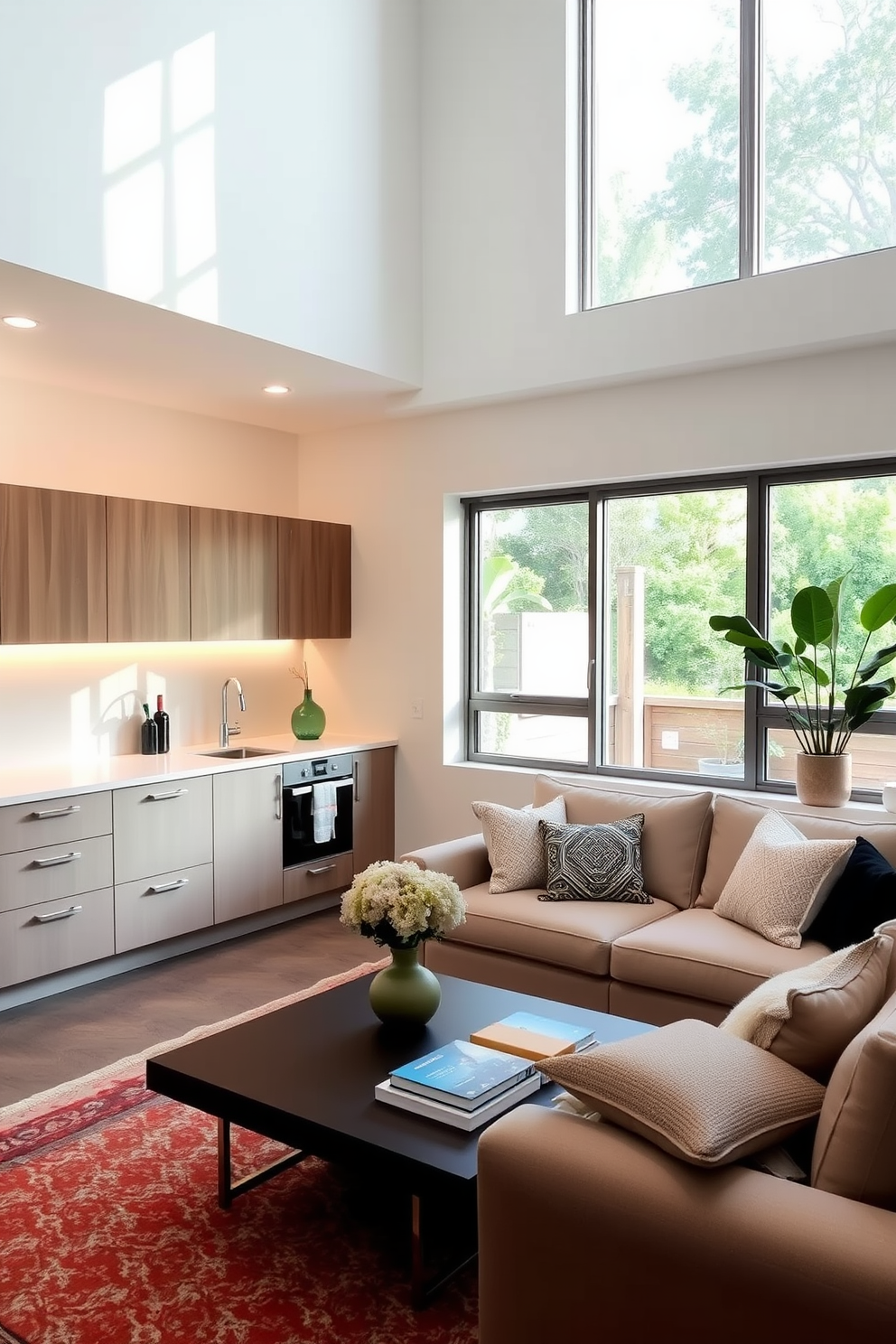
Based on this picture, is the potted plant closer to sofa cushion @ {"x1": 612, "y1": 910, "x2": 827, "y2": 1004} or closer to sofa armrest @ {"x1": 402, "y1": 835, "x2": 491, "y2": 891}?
sofa cushion @ {"x1": 612, "y1": 910, "x2": 827, "y2": 1004}

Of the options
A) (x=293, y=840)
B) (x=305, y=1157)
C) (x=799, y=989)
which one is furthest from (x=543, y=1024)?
(x=293, y=840)

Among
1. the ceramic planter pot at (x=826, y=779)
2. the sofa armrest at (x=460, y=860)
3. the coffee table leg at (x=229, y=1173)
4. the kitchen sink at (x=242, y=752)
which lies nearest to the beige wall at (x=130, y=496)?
the kitchen sink at (x=242, y=752)

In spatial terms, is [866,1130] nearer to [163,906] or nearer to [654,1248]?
[654,1248]

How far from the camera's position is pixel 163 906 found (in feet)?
14.6

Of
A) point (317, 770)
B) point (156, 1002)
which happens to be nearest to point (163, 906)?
point (156, 1002)

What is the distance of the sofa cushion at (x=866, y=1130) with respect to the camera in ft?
4.95

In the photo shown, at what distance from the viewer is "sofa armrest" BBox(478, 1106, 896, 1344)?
1.42 metres

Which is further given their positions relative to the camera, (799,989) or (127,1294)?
(127,1294)

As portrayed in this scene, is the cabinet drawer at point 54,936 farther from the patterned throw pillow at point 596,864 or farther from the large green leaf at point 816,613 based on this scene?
the large green leaf at point 816,613

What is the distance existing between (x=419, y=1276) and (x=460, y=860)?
6.36 ft

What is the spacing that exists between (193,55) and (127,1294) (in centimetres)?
416

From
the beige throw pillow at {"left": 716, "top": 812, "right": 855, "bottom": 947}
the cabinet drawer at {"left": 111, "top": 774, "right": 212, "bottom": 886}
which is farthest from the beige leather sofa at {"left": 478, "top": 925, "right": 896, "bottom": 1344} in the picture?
the cabinet drawer at {"left": 111, "top": 774, "right": 212, "bottom": 886}

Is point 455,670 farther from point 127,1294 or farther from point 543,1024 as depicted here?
point 127,1294

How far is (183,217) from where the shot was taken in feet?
13.1
